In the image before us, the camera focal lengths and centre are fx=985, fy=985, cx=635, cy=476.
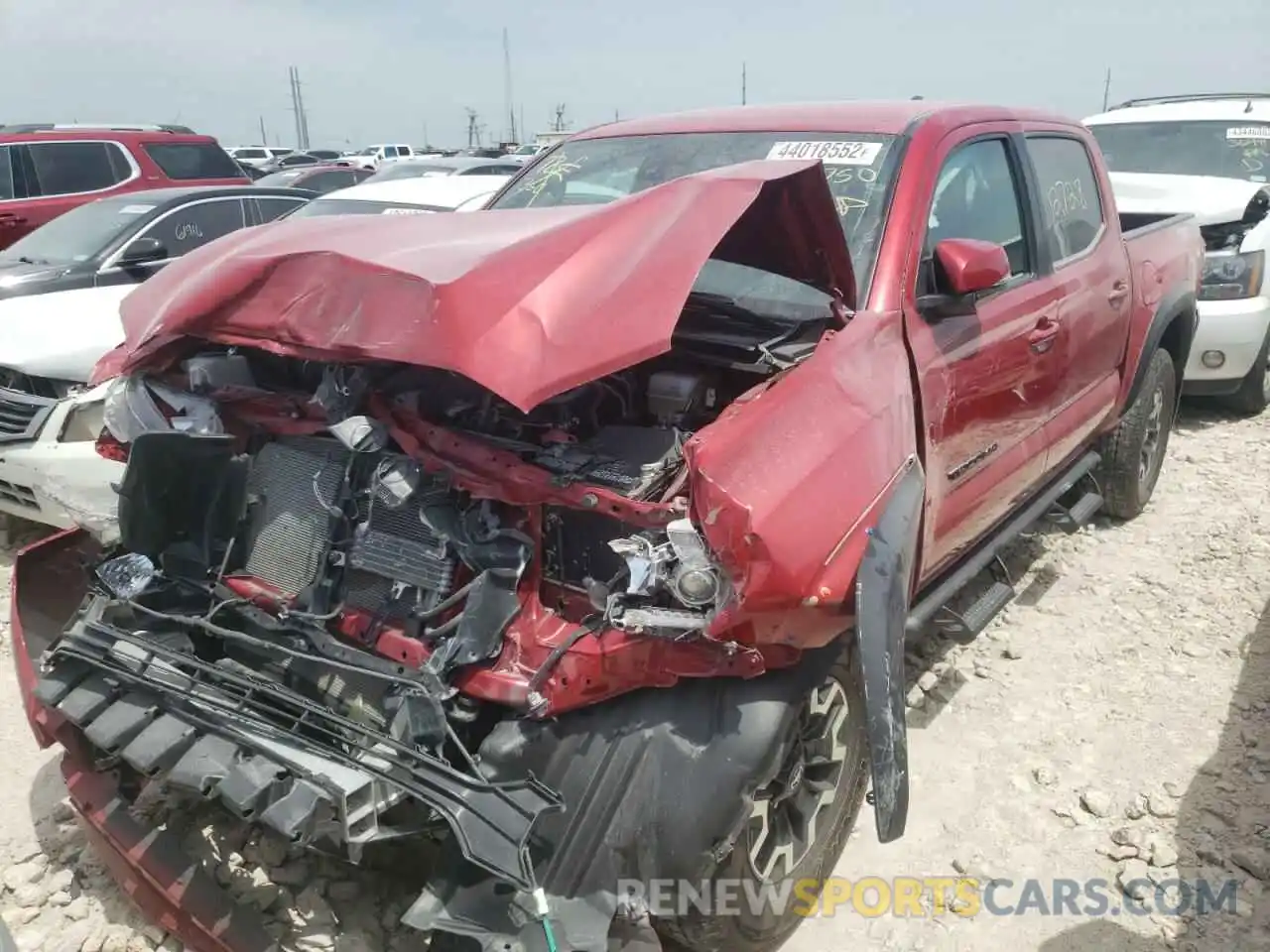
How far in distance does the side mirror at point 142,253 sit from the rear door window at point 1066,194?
5377 mm

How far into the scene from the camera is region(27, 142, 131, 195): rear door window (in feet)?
33.4

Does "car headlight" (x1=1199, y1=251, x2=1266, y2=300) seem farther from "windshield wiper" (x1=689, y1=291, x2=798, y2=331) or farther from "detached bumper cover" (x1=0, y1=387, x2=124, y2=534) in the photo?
"detached bumper cover" (x1=0, y1=387, x2=124, y2=534)

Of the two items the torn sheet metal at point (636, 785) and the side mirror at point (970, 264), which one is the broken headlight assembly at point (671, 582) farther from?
the side mirror at point (970, 264)

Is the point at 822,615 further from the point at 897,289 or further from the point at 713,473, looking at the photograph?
the point at 897,289

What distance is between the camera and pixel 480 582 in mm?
2275

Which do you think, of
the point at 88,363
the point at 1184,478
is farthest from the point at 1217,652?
the point at 88,363

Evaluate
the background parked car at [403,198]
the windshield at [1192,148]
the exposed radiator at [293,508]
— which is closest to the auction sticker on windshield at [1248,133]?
the windshield at [1192,148]

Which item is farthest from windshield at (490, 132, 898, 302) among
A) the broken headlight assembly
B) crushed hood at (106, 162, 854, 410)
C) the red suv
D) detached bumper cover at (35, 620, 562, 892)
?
the red suv

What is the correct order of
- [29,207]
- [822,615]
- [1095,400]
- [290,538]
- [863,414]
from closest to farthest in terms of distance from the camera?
1. [822,615]
2. [863,414]
3. [290,538]
4. [1095,400]
5. [29,207]

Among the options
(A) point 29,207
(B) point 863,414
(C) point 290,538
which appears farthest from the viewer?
(A) point 29,207

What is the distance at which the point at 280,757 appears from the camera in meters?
2.05

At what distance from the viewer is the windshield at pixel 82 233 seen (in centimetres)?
656

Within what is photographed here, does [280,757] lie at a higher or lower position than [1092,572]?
higher

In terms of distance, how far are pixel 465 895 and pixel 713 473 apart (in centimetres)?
98
